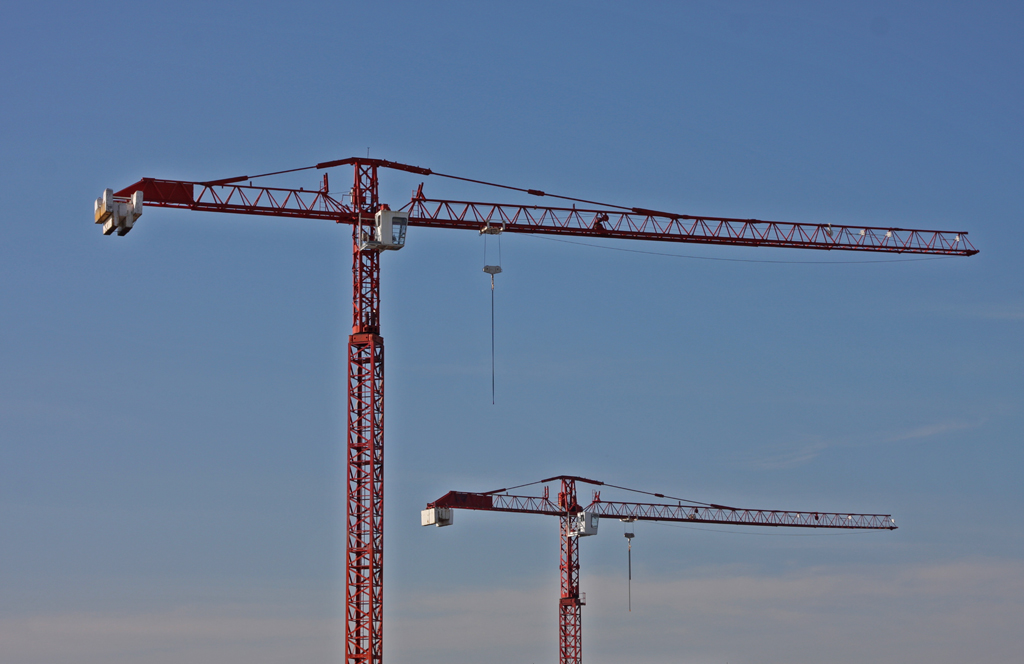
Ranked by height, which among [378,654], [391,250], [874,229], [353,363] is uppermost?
[874,229]

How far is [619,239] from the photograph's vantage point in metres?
128

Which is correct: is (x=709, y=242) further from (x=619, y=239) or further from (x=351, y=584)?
(x=351, y=584)

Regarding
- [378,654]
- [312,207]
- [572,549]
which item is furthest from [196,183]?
[572,549]

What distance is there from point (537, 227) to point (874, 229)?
4232 centimetres

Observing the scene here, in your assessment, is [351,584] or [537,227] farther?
[537,227]

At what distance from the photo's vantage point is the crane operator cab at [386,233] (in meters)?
107

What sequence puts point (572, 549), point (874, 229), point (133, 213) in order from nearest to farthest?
point (133, 213) < point (874, 229) < point (572, 549)

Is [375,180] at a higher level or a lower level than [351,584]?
higher

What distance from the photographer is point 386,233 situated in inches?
4227

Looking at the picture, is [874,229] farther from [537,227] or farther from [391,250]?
[391,250]

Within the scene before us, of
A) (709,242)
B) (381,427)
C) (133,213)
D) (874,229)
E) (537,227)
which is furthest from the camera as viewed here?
(874,229)

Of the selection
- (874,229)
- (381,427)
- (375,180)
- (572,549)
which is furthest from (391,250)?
(572,549)

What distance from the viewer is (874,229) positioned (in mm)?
147625

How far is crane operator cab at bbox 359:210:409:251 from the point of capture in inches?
4220
